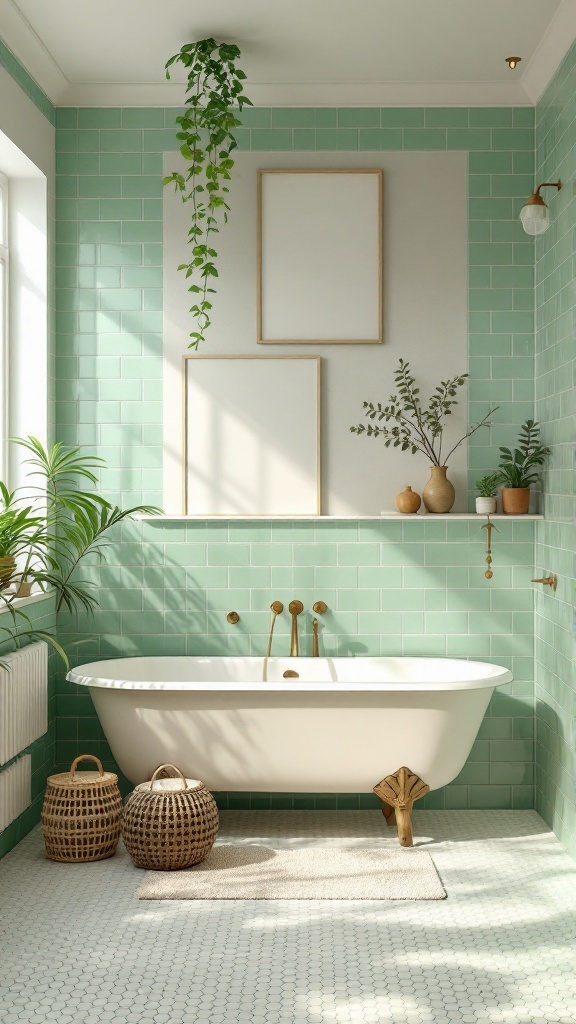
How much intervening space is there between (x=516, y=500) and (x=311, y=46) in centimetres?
224

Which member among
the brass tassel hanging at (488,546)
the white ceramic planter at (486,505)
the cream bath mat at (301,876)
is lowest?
the cream bath mat at (301,876)

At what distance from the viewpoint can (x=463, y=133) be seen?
478 cm

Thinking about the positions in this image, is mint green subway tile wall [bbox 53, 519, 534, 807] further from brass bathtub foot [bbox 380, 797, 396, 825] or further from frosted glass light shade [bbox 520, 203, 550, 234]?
frosted glass light shade [bbox 520, 203, 550, 234]

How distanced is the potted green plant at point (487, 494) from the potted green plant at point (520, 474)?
0.14 ft

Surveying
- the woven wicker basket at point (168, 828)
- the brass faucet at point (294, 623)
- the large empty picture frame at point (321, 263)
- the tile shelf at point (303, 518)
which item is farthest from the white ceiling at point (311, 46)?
the woven wicker basket at point (168, 828)

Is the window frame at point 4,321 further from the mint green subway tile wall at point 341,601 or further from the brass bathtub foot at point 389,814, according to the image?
the brass bathtub foot at point 389,814

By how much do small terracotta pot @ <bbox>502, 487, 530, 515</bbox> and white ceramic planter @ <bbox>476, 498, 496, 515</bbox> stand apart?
0.06 meters

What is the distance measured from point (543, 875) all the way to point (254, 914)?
120 cm

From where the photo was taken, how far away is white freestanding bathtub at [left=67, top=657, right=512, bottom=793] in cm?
407

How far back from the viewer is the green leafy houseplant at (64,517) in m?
4.46

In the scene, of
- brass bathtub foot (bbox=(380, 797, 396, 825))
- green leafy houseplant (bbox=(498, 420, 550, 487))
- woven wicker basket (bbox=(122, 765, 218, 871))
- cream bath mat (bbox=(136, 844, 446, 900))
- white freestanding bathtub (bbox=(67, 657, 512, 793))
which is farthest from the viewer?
green leafy houseplant (bbox=(498, 420, 550, 487))

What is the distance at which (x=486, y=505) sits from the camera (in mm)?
4656

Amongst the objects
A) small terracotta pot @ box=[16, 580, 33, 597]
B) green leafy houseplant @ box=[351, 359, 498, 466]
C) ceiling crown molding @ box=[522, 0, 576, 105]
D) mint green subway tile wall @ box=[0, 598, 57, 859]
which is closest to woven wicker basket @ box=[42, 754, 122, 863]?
mint green subway tile wall @ box=[0, 598, 57, 859]

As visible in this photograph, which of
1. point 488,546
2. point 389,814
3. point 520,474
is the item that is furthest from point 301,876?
point 520,474
